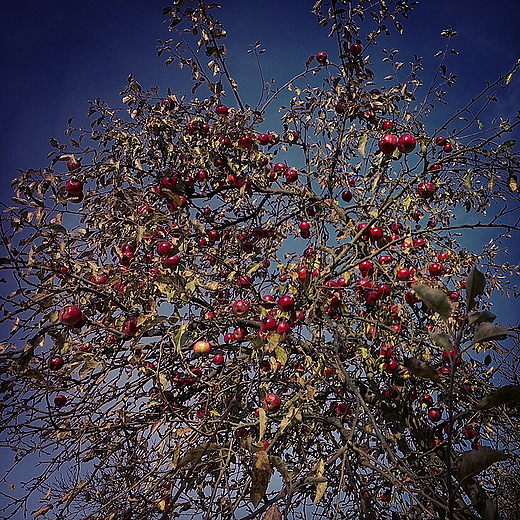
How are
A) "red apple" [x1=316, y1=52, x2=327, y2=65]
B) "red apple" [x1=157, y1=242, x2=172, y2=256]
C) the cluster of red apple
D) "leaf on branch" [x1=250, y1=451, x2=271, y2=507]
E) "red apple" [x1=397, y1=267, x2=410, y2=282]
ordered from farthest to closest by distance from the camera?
"red apple" [x1=316, y1=52, x2=327, y2=65]
"red apple" [x1=397, y1=267, x2=410, y2=282]
the cluster of red apple
"red apple" [x1=157, y1=242, x2=172, y2=256]
"leaf on branch" [x1=250, y1=451, x2=271, y2=507]

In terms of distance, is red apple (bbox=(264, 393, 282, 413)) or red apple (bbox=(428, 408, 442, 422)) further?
red apple (bbox=(428, 408, 442, 422))

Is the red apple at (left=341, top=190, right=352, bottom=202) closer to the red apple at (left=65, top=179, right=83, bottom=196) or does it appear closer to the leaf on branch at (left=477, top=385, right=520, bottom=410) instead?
the red apple at (left=65, top=179, right=83, bottom=196)

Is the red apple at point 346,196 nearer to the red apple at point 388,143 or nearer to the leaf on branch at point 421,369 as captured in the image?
the red apple at point 388,143

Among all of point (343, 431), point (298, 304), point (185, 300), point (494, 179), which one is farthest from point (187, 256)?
point (494, 179)

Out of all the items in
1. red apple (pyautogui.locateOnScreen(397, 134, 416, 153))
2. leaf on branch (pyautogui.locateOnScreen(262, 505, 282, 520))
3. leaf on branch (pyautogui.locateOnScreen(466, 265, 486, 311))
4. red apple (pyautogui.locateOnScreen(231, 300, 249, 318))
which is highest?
red apple (pyautogui.locateOnScreen(397, 134, 416, 153))

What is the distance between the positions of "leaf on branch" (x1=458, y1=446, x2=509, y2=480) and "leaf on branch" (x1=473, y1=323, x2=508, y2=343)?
0.24 m

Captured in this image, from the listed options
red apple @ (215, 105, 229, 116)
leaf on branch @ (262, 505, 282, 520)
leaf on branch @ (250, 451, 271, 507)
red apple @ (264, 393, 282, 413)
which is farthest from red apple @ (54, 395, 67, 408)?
red apple @ (215, 105, 229, 116)

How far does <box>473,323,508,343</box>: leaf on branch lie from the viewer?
2.45ft

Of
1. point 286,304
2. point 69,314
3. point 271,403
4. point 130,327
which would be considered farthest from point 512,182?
point 69,314

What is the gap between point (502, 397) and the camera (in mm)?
770

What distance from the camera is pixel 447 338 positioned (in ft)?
2.63

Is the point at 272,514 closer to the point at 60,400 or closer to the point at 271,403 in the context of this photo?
the point at 271,403

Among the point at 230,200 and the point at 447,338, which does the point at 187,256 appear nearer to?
the point at 230,200

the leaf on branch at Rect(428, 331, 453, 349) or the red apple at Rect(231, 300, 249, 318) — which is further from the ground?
the red apple at Rect(231, 300, 249, 318)
